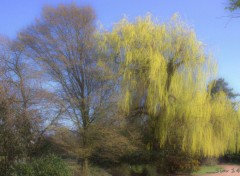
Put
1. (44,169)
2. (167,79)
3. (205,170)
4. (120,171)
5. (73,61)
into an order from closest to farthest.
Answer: (44,169) → (73,61) → (120,171) → (167,79) → (205,170)

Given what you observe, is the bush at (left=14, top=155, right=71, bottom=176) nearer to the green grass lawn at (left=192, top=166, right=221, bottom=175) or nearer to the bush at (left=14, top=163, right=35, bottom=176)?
the bush at (left=14, top=163, right=35, bottom=176)

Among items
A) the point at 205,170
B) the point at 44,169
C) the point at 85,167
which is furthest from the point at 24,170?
the point at 205,170

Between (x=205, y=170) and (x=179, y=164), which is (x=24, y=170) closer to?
(x=179, y=164)

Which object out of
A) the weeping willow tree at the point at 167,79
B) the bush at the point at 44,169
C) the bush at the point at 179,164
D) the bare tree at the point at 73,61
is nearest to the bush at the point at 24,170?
the bush at the point at 44,169

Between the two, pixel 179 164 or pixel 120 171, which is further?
pixel 179 164

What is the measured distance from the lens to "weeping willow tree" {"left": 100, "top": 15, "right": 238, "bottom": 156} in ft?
68.0

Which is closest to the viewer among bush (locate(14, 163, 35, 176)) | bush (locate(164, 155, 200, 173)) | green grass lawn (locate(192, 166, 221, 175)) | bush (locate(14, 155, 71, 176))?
bush (locate(14, 163, 35, 176))

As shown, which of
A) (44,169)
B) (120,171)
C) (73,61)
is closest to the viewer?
(44,169)

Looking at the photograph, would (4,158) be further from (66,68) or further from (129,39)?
(129,39)

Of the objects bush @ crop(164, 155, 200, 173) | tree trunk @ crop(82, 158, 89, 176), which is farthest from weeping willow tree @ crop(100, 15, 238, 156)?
tree trunk @ crop(82, 158, 89, 176)

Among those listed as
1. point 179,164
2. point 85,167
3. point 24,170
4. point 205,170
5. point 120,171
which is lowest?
point 205,170

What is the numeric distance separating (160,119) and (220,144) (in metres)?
4.57

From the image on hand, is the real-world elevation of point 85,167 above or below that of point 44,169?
below

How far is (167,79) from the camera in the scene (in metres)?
21.5
